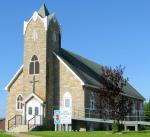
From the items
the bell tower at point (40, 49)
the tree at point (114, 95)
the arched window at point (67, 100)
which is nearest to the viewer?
the tree at point (114, 95)

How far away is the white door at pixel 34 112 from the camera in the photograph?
4872 cm

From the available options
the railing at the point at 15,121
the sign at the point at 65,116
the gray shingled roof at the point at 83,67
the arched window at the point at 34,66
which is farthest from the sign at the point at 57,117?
the railing at the point at 15,121

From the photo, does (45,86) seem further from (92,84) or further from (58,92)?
(92,84)

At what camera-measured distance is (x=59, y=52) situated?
52.9 m

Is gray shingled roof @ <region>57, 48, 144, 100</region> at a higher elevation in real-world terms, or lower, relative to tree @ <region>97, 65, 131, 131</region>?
higher

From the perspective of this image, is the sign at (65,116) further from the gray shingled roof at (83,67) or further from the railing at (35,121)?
the gray shingled roof at (83,67)

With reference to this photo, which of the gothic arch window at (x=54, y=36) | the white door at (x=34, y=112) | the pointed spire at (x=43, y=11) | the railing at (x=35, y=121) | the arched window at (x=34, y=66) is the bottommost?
the railing at (x=35, y=121)

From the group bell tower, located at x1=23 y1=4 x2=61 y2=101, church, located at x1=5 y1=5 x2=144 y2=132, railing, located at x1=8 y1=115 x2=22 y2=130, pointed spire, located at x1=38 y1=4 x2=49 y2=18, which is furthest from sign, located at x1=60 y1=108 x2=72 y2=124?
pointed spire, located at x1=38 y1=4 x2=49 y2=18

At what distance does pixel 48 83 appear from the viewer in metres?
50.2

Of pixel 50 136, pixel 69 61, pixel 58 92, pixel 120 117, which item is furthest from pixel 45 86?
pixel 50 136

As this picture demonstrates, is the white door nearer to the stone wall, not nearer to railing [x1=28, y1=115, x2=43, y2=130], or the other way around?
railing [x1=28, y1=115, x2=43, y2=130]

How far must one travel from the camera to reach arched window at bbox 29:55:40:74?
2003 inches

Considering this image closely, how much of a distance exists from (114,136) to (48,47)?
2140 centimetres

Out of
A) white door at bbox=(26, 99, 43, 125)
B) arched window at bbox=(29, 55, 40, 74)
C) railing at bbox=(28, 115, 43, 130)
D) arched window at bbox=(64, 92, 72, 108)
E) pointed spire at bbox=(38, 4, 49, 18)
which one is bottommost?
railing at bbox=(28, 115, 43, 130)
